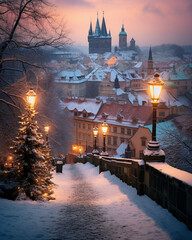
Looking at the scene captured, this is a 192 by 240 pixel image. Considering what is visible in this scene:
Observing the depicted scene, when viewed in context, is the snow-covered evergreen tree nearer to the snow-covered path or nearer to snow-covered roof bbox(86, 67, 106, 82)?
the snow-covered path

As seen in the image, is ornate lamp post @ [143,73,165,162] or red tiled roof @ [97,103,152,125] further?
red tiled roof @ [97,103,152,125]

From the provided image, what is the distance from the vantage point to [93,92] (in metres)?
111

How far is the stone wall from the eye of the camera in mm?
6062

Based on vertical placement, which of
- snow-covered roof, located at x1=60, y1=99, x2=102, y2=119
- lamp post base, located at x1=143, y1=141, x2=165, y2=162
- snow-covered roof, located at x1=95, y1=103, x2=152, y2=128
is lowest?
lamp post base, located at x1=143, y1=141, x2=165, y2=162

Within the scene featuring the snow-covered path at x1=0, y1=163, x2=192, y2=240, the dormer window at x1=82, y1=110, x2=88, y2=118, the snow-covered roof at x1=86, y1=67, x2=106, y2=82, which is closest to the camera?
the snow-covered path at x1=0, y1=163, x2=192, y2=240

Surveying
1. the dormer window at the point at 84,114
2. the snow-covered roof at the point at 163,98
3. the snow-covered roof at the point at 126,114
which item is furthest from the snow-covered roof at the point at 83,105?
the snow-covered roof at the point at 163,98

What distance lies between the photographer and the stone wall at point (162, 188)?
19.9ft

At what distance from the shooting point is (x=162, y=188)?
735cm

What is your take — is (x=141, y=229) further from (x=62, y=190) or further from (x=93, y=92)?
(x=93, y=92)

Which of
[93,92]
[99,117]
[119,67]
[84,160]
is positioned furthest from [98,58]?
[84,160]

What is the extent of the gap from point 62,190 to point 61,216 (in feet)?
17.7

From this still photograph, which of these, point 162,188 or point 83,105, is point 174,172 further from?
point 83,105

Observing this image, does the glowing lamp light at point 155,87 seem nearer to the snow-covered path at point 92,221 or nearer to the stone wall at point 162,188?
the stone wall at point 162,188

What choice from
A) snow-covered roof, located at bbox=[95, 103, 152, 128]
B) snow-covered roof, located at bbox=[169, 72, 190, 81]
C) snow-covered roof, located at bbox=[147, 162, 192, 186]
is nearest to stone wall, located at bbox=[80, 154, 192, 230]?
snow-covered roof, located at bbox=[147, 162, 192, 186]
